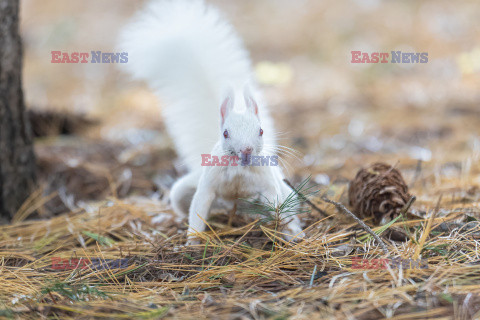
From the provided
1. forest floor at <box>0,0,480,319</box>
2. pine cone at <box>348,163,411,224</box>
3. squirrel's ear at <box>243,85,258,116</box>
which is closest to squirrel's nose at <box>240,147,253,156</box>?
squirrel's ear at <box>243,85,258,116</box>

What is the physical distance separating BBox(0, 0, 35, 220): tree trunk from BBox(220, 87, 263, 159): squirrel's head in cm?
117

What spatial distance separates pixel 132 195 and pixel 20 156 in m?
0.60

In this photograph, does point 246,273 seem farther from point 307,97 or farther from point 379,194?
point 307,97

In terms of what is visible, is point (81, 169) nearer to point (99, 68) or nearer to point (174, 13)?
point (174, 13)

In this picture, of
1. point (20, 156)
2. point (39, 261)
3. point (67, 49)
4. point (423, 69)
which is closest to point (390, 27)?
point (423, 69)

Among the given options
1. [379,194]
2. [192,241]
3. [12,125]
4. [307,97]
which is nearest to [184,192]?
[192,241]

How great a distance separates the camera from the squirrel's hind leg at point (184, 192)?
1782 millimetres

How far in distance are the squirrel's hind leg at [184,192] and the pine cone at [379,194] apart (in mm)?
648

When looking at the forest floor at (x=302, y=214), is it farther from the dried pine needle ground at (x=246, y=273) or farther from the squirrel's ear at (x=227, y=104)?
the squirrel's ear at (x=227, y=104)

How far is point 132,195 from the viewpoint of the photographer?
7.95 feet

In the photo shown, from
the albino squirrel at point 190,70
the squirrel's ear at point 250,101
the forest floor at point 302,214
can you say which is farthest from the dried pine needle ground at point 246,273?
the squirrel's ear at point 250,101

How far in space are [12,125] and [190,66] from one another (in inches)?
36.5

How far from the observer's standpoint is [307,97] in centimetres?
491

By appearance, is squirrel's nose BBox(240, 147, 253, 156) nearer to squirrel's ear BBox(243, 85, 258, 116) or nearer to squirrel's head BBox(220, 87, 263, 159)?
squirrel's head BBox(220, 87, 263, 159)
